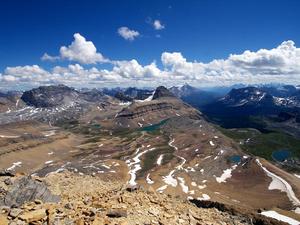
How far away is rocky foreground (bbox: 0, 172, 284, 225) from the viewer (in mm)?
26391

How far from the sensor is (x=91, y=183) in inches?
1826

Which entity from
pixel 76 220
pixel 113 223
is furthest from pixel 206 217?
pixel 76 220

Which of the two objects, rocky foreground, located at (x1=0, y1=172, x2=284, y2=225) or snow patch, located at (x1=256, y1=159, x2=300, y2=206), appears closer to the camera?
rocky foreground, located at (x1=0, y1=172, x2=284, y2=225)

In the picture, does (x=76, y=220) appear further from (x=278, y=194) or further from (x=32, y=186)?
(x=278, y=194)

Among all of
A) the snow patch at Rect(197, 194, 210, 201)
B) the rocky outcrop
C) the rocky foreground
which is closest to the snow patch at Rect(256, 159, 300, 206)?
the snow patch at Rect(197, 194, 210, 201)

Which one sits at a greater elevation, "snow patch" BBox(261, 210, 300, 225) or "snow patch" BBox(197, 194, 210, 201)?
"snow patch" BBox(261, 210, 300, 225)

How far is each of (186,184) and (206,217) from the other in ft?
447

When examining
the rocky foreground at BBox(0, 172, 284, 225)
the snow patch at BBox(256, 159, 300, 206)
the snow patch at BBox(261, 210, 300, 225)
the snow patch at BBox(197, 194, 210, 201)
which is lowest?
the snow patch at BBox(256, 159, 300, 206)

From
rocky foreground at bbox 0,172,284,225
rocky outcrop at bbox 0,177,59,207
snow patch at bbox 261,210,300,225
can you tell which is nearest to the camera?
rocky foreground at bbox 0,172,284,225

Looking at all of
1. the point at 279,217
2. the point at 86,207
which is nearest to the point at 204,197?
the point at 279,217

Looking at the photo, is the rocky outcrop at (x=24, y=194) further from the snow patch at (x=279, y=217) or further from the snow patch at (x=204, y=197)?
the snow patch at (x=204, y=197)

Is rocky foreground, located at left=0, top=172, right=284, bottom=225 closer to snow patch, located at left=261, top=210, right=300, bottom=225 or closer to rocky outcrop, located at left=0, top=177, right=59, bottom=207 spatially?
rocky outcrop, located at left=0, top=177, right=59, bottom=207

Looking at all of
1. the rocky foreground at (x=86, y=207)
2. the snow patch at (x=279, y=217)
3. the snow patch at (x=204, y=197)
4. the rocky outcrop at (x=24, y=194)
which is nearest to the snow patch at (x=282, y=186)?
the snow patch at (x=204, y=197)

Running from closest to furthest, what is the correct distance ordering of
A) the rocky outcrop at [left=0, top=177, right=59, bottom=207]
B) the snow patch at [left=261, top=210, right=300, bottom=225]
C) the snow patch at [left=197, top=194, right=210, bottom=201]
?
1. the rocky outcrop at [left=0, top=177, right=59, bottom=207]
2. the snow patch at [left=261, top=210, right=300, bottom=225]
3. the snow patch at [left=197, top=194, right=210, bottom=201]
